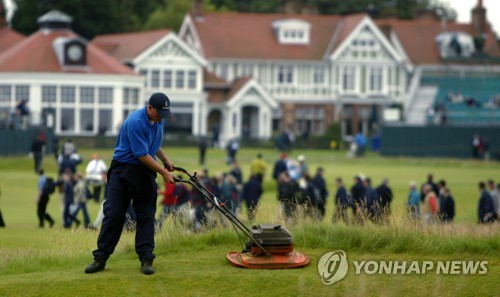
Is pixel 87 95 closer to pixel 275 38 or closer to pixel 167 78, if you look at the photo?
pixel 167 78

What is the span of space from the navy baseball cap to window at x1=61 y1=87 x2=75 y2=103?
63.3 m

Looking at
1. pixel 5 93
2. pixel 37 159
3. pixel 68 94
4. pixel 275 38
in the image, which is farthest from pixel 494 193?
pixel 275 38

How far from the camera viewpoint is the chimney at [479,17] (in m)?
98.7

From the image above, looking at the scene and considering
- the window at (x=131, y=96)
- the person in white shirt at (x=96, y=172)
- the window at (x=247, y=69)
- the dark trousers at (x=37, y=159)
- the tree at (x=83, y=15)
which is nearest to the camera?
the person in white shirt at (x=96, y=172)

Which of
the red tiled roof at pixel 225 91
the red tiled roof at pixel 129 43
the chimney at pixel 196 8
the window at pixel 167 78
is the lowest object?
the red tiled roof at pixel 225 91

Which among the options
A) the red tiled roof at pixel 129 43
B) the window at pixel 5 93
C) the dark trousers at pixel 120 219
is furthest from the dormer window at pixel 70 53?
the dark trousers at pixel 120 219

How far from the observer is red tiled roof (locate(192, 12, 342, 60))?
294 feet

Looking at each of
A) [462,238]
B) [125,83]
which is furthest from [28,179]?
[462,238]

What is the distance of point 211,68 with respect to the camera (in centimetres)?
8962

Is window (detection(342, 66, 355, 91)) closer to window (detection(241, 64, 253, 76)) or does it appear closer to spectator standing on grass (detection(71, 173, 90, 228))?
window (detection(241, 64, 253, 76))

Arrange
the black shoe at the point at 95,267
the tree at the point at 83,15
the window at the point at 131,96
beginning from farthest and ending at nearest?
the tree at the point at 83,15, the window at the point at 131,96, the black shoe at the point at 95,267

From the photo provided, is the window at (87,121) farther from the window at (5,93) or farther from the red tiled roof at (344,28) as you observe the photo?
the red tiled roof at (344,28)

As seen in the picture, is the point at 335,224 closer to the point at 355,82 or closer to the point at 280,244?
the point at 280,244

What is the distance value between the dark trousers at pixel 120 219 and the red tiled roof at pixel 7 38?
7158cm
